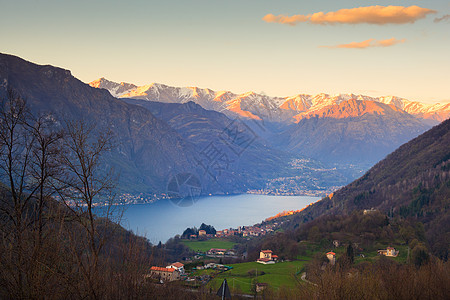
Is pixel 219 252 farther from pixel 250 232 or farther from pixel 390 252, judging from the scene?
pixel 390 252

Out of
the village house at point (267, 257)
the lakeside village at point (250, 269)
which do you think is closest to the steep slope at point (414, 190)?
the lakeside village at point (250, 269)

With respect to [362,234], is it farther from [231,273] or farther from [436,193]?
[436,193]

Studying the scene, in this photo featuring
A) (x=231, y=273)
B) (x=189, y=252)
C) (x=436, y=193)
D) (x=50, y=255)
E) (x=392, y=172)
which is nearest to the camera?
(x=50, y=255)

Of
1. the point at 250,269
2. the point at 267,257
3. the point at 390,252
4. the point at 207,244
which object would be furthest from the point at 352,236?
the point at 207,244

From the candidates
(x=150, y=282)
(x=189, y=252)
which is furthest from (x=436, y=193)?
(x=150, y=282)

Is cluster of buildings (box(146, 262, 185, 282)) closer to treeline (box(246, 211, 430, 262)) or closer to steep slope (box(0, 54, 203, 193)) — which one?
treeline (box(246, 211, 430, 262))

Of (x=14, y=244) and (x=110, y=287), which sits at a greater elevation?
(x=14, y=244)

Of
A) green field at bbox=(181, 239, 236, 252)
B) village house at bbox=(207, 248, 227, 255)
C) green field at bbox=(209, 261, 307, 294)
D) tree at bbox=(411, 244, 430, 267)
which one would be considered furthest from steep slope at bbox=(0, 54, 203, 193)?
tree at bbox=(411, 244, 430, 267)
